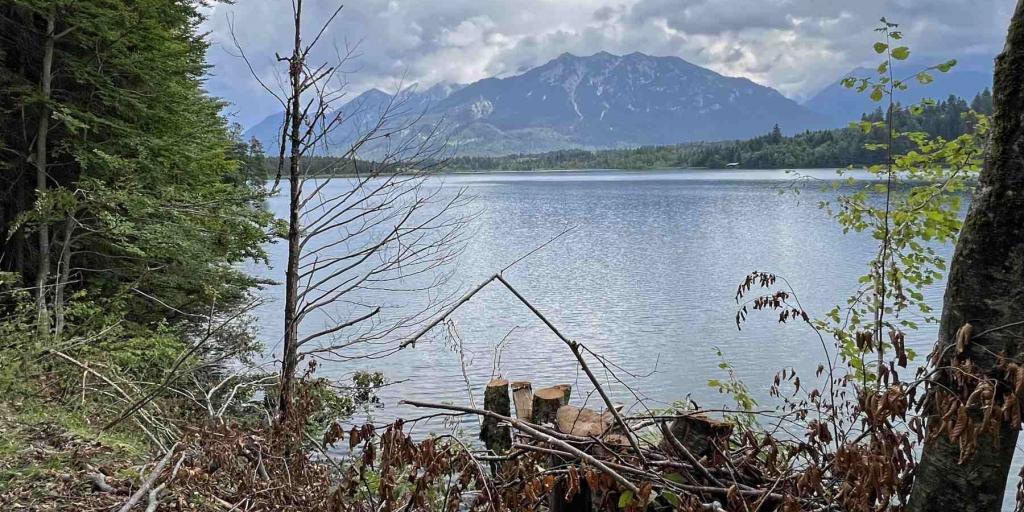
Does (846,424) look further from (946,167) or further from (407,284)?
(407,284)

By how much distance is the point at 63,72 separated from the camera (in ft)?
40.6

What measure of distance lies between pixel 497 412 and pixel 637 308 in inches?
624

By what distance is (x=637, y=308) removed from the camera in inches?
887

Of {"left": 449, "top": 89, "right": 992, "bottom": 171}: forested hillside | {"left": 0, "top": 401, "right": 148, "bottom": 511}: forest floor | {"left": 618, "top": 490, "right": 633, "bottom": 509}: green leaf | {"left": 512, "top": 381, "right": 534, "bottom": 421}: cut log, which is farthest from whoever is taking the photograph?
{"left": 449, "top": 89, "right": 992, "bottom": 171}: forested hillside

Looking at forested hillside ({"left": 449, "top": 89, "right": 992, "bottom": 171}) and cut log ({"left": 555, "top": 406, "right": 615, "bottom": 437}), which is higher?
forested hillside ({"left": 449, "top": 89, "right": 992, "bottom": 171})

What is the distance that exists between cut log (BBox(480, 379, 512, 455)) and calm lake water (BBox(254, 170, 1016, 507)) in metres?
1.44

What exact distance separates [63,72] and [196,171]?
308 centimetres

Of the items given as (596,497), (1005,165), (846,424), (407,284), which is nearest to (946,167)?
(1005,165)

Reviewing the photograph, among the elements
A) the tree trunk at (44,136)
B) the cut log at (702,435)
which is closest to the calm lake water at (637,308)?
the cut log at (702,435)

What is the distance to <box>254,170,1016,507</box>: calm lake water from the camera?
577 inches

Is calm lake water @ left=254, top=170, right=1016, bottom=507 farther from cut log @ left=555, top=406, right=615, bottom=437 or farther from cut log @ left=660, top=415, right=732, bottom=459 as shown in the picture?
cut log @ left=660, top=415, right=732, bottom=459

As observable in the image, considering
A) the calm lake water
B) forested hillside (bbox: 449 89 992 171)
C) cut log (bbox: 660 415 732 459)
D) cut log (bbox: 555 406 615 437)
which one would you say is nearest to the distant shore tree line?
forested hillside (bbox: 449 89 992 171)

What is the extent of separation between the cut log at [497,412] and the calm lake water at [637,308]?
1.44 metres

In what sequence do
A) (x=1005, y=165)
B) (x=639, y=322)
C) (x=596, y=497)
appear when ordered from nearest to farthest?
(x=1005, y=165) → (x=596, y=497) → (x=639, y=322)
